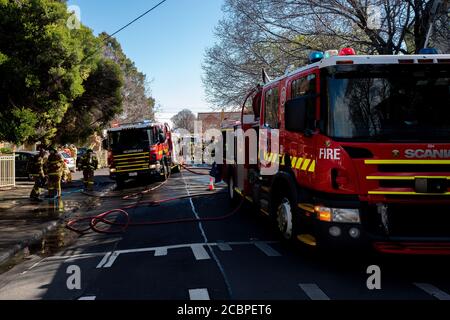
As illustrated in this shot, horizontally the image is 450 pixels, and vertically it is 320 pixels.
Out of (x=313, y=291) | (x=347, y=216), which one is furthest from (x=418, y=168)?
(x=313, y=291)

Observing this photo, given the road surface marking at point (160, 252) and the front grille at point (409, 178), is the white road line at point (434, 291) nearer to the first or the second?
the front grille at point (409, 178)

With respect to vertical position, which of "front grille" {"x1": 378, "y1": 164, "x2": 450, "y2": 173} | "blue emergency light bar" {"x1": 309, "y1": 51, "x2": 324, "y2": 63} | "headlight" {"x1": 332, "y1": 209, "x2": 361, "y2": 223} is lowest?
"headlight" {"x1": 332, "y1": 209, "x2": 361, "y2": 223}

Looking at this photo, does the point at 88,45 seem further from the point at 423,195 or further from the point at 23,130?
the point at 423,195

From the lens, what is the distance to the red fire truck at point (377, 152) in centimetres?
506

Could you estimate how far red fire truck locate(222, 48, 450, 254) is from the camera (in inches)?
199

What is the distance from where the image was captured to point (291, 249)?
6.87 m

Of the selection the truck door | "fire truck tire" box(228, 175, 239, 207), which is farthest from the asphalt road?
"fire truck tire" box(228, 175, 239, 207)

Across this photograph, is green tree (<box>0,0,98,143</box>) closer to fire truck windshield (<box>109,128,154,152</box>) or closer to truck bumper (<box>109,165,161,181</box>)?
fire truck windshield (<box>109,128,154,152</box>)

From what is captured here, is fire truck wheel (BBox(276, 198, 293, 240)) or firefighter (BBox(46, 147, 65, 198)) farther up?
firefighter (BBox(46, 147, 65, 198))

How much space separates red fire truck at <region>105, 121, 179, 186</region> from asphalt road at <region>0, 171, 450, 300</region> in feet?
32.7

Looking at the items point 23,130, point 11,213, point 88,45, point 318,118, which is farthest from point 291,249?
point 88,45
